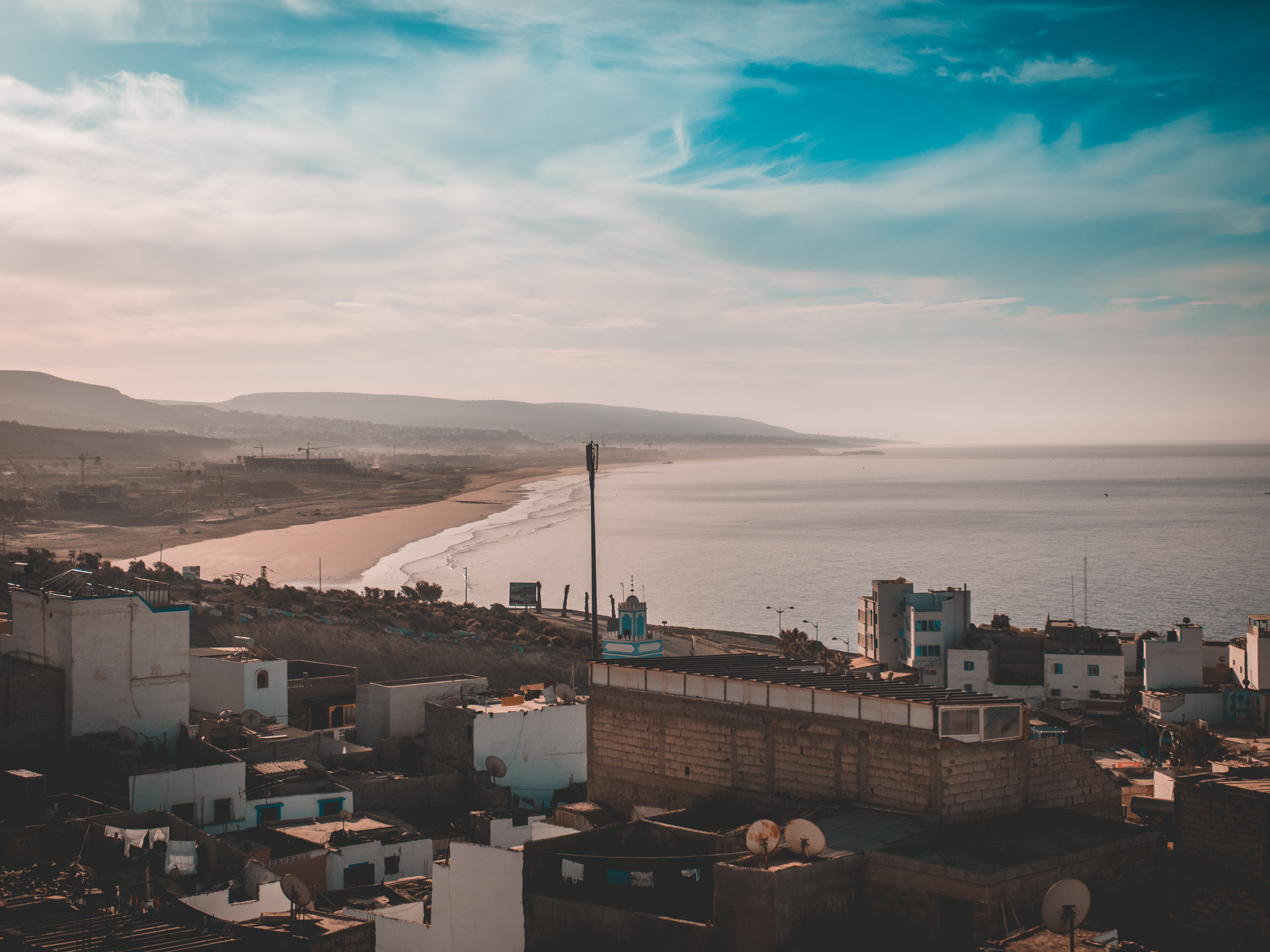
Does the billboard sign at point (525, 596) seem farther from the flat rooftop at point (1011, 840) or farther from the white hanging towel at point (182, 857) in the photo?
the flat rooftop at point (1011, 840)

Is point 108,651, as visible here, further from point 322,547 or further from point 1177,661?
point 322,547

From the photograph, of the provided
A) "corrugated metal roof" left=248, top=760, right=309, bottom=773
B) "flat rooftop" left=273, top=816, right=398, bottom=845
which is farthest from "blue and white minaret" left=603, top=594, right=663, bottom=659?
"flat rooftop" left=273, top=816, right=398, bottom=845

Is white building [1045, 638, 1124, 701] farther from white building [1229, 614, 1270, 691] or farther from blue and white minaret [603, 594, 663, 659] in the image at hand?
blue and white minaret [603, 594, 663, 659]

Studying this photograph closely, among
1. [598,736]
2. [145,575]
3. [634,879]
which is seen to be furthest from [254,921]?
[145,575]

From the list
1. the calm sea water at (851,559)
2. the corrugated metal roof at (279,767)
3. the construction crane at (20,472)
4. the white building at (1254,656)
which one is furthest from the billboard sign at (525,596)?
the construction crane at (20,472)

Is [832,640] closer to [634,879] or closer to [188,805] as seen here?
[188,805]
